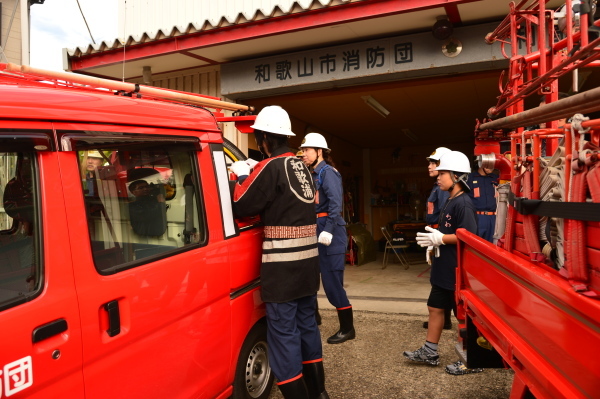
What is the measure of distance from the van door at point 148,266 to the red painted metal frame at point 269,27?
323 centimetres

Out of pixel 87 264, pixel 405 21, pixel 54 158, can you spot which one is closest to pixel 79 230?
pixel 87 264

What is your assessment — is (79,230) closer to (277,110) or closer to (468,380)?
(277,110)

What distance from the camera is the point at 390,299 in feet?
19.6

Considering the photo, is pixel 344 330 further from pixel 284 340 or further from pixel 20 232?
pixel 20 232

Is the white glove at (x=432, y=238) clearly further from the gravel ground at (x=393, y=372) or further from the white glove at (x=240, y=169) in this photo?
the white glove at (x=240, y=169)

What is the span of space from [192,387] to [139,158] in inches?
44.9

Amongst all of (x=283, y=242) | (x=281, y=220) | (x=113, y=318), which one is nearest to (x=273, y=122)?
(x=281, y=220)

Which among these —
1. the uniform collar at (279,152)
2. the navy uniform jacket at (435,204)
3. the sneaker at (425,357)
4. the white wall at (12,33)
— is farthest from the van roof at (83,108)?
the white wall at (12,33)

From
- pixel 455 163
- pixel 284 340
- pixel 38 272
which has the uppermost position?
pixel 455 163

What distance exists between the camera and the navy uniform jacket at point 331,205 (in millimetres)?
4273

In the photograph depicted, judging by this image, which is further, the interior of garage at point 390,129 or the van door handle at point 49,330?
the interior of garage at point 390,129

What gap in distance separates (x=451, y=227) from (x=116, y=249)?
257cm

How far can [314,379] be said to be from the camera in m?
2.89

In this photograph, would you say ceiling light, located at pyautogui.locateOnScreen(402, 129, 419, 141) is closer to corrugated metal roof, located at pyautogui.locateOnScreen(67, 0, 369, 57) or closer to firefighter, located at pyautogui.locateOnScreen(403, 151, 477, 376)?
corrugated metal roof, located at pyautogui.locateOnScreen(67, 0, 369, 57)
